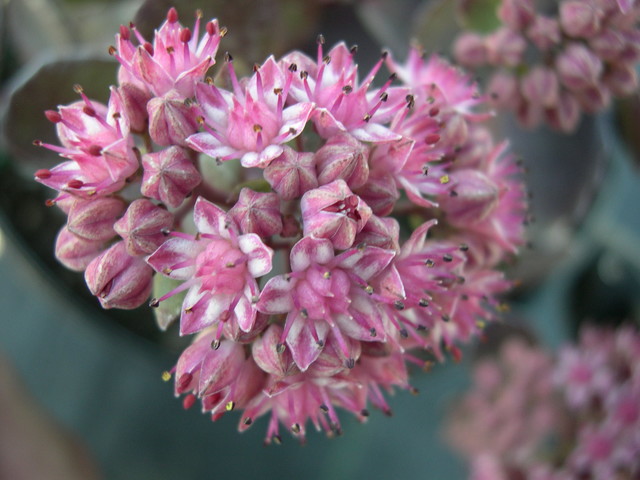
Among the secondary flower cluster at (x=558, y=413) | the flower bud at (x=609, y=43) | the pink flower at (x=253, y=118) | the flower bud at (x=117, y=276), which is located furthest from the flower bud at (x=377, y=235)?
the secondary flower cluster at (x=558, y=413)

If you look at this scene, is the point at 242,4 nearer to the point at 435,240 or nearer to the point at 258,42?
the point at 258,42

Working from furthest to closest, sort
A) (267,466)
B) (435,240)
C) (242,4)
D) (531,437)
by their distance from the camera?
(267,466) → (531,437) → (242,4) → (435,240)

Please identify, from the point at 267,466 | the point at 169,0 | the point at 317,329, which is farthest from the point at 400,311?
the point at 267,466

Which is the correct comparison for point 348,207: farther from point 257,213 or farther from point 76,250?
point 76,250

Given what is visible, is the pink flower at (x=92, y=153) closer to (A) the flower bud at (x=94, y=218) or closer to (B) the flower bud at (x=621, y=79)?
(A) the flower bud at (x=94, y=218)

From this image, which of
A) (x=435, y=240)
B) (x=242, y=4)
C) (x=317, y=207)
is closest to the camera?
(x=317, y=207)

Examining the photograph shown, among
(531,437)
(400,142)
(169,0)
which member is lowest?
(531,437)

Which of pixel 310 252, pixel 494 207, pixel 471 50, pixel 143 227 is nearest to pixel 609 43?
pixel 471 50

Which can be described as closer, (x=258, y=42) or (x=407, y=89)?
(x=407, y=89)
